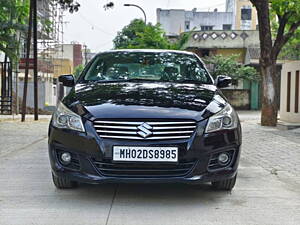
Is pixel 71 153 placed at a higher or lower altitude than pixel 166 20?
lower

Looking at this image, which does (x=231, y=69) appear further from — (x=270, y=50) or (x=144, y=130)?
(x=144, y=130)

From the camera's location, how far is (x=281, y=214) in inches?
176

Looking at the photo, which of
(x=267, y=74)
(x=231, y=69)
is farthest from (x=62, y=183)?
(x=231, y=69)

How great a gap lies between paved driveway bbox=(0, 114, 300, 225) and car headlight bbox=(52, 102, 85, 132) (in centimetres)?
76

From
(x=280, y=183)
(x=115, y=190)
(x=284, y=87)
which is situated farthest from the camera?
(x=284, y=87)

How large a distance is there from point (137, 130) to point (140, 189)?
1.12 meters

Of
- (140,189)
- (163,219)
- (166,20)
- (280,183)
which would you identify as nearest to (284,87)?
(280,183)

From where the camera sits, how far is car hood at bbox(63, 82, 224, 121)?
4.59 metres

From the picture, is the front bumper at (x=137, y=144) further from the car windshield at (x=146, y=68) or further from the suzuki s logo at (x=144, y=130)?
the car windshield at (x=146, y=68)

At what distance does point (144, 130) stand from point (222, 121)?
0.79 m

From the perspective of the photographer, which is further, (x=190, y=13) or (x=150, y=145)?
(x=190, y=13)

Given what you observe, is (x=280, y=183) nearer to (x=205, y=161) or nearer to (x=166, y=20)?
(x=205, y=161)

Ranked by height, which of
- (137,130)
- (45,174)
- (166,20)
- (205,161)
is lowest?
(45,174)

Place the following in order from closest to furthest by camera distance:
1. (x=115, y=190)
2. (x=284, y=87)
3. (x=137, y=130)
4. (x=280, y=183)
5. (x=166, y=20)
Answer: (x=137, y=130) → (x=115, y=190) → (x=280, y=183) → (x=284, y=87) → (x=166, y=20)
